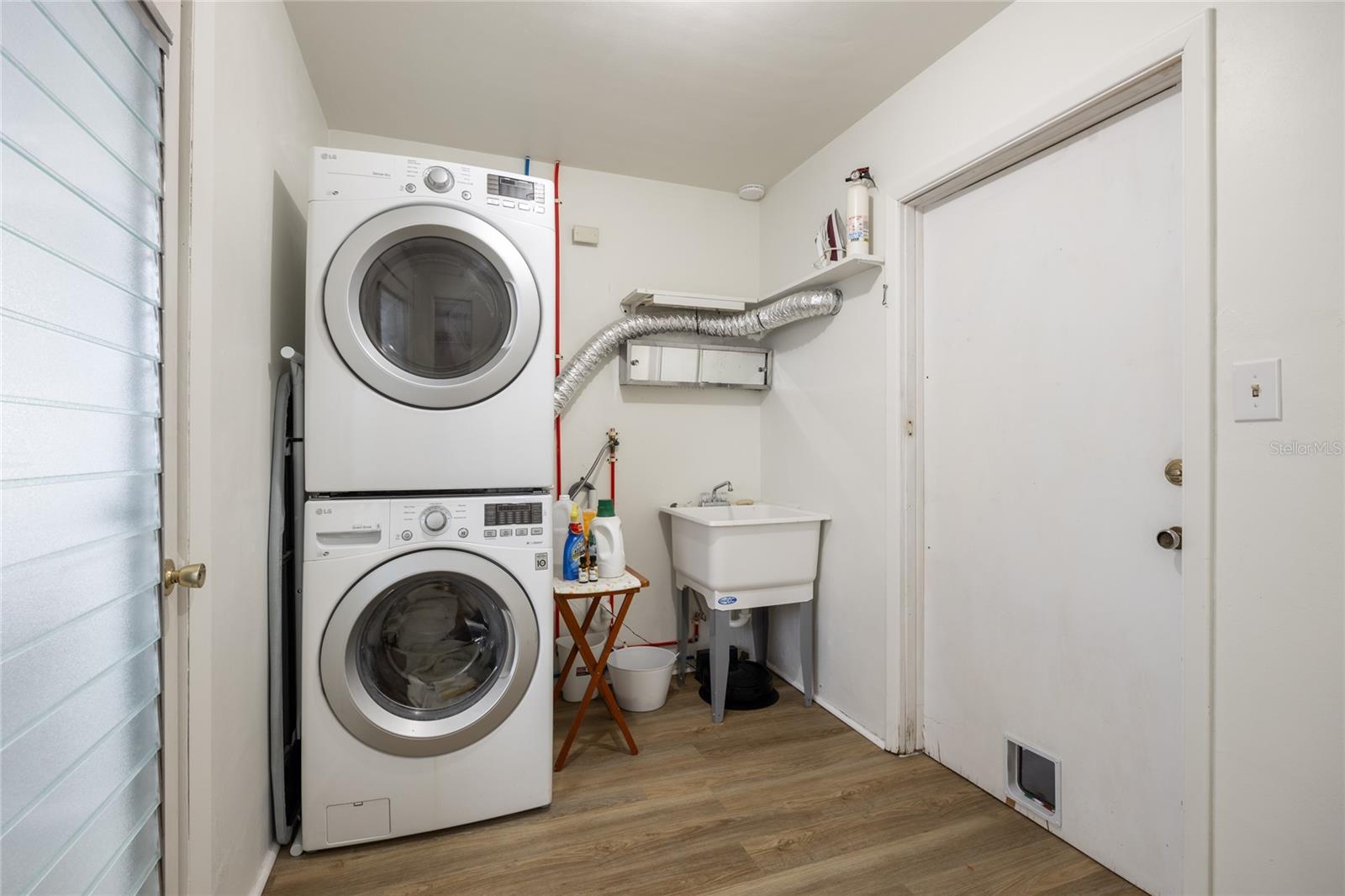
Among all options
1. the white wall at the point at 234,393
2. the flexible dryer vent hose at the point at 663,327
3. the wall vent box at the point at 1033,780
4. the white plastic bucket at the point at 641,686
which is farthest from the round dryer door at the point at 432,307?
the wall vent box at the point at 1033,780

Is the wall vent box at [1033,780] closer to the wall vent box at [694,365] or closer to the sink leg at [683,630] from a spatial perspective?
the sink leg at [683,630]

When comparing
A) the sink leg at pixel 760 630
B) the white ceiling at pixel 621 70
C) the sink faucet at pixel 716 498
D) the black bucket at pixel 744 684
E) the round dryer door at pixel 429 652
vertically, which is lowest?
the black bucket at pixel 744 684

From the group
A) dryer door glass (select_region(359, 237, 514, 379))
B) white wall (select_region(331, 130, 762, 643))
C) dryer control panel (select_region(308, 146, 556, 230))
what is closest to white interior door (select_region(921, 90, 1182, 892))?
white wall (select_region(331, 130, 762, 643))

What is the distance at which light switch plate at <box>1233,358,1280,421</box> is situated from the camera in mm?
1188

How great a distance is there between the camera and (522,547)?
179 cm

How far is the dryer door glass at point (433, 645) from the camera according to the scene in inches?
68.1

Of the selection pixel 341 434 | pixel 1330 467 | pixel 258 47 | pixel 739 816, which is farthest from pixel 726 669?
pixel 258 47

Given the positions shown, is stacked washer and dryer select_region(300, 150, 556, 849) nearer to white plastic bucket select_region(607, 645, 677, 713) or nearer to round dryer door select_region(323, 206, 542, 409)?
round dryer door select_region(323, 206, 542, 409)

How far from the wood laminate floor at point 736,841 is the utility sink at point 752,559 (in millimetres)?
571

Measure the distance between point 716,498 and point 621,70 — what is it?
187 centimetres

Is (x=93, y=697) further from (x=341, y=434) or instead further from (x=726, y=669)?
(x=726, y=669)

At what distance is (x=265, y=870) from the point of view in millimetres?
1573

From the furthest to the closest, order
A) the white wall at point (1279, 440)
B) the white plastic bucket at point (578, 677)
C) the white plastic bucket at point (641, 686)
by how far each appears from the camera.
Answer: the white plastic bucket at point (578, 677)
the white plastic bucket at point (641, 686)
the white wall at point (1279, 440)

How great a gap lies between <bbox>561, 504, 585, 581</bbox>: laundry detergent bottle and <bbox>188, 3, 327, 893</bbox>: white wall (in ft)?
2.99
